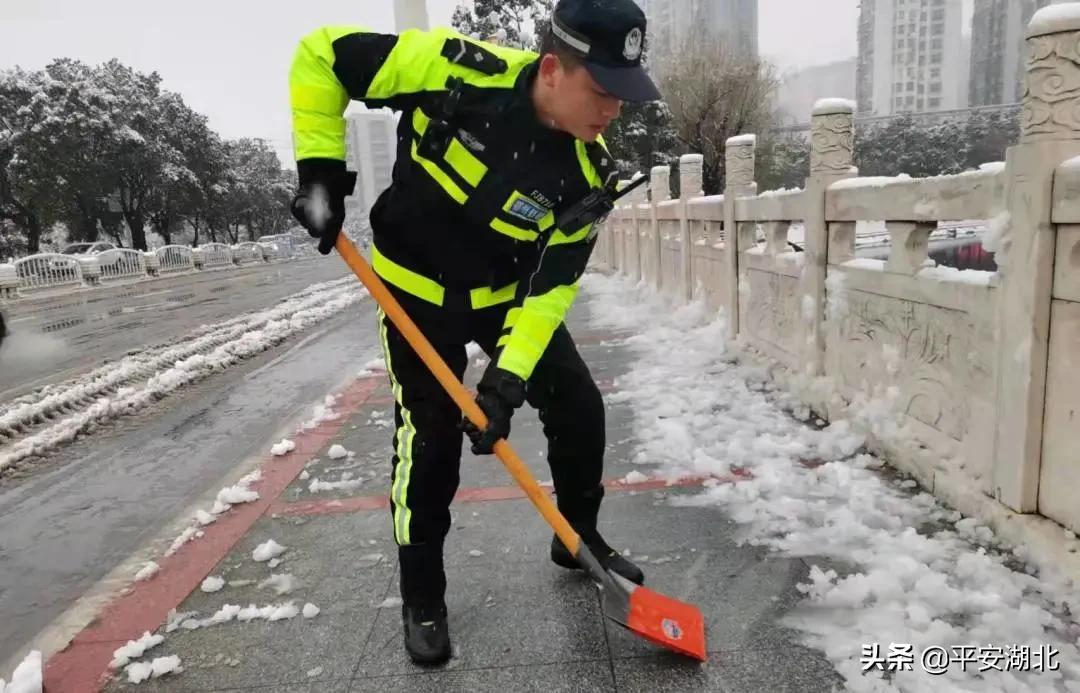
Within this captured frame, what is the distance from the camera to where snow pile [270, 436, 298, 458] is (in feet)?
13.6

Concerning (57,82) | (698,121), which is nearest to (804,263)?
(698,121)

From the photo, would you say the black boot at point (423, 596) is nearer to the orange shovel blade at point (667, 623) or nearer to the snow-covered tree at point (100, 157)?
the orange shovel blade at point (667, 623)

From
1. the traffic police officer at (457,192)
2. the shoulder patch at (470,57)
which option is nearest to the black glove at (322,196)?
the traffic police officer at (457,192)

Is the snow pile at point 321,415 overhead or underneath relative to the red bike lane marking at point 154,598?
underneath

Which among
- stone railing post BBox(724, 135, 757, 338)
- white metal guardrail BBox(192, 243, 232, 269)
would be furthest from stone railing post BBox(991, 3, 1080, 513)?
white metal guardrail BBox(192, 243, 232, 269)

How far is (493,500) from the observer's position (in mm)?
3256

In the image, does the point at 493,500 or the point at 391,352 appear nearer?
the point at 391,352

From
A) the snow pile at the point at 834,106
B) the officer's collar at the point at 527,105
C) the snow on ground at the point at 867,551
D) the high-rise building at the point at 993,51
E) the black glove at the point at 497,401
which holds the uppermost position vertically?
the high-rise building at the point at 993,51

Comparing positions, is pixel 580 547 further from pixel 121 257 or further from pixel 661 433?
pixel 121 257

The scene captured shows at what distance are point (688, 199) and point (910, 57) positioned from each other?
65.8 meters

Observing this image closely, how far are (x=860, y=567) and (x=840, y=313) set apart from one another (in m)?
1.83

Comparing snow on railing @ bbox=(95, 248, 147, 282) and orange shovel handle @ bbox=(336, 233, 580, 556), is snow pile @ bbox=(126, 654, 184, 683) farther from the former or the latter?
snow on railing @ bbox=(95, 248, 147, 282)

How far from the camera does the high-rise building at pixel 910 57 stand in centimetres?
6088

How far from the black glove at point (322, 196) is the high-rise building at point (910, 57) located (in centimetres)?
6582
